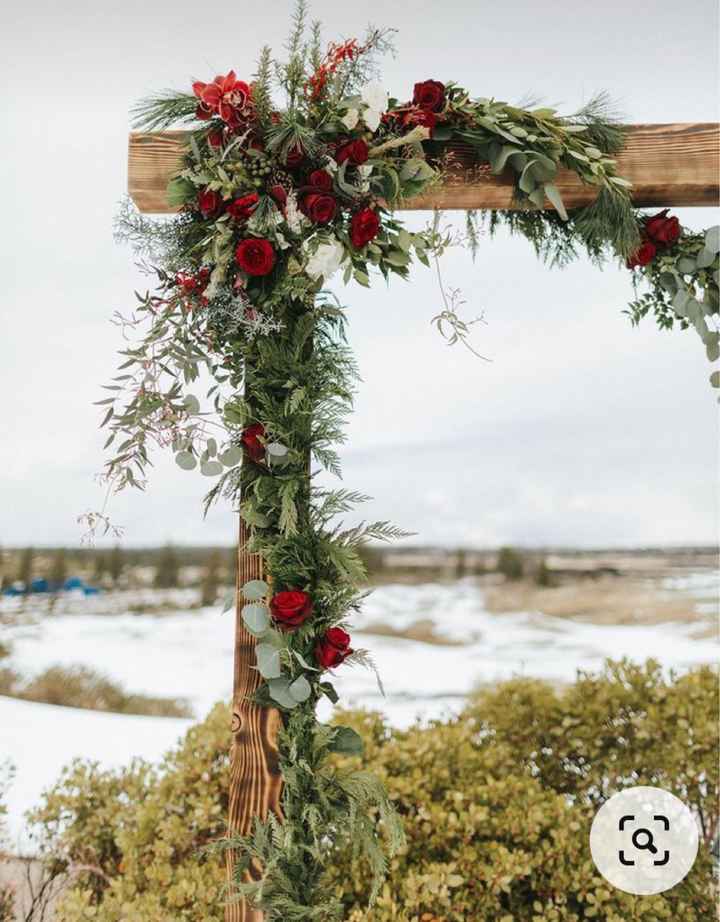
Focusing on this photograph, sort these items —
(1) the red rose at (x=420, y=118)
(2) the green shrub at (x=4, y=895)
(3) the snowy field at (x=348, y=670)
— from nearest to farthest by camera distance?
1. (1) the red rose at (x=420, y=118)
2. (2) the green shrub at (x=4, y=895)
3. (3) the snowy field at (x=348, y=670)

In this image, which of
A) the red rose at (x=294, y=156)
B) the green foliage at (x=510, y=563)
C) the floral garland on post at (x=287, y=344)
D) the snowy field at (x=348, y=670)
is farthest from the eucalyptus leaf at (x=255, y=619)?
the green foliage at (x=510, y=563)

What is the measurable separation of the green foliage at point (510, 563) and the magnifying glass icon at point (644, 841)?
42.4 inches

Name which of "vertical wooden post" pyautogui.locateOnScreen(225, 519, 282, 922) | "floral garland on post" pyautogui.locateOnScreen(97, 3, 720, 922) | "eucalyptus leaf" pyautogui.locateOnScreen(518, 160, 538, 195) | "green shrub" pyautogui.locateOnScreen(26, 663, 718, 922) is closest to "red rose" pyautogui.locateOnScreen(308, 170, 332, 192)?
"floral garland on post" pyautogui.locateOnScreen(97, 3, 720, 922)

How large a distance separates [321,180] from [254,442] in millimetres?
492

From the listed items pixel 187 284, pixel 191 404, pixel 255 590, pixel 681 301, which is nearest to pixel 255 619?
pixel 255 590

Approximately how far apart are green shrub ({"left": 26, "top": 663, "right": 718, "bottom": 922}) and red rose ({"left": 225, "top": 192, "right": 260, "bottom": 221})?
1.57 m

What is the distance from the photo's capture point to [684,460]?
2990mm

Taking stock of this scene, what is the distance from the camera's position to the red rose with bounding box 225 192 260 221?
4.33ft

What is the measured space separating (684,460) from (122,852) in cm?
245

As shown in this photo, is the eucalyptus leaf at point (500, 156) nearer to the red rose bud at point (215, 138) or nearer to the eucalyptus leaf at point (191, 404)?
the red rose bud at point (215, 138)

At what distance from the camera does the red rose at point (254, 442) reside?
1345 mm

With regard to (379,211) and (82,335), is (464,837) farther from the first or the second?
(82,335)

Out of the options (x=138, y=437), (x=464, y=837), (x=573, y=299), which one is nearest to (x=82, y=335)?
(x=138, y=437)

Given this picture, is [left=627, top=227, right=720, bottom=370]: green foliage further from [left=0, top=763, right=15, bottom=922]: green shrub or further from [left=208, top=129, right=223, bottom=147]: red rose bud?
[left=0, top=763, right=15, bottom=922]: green shrub
